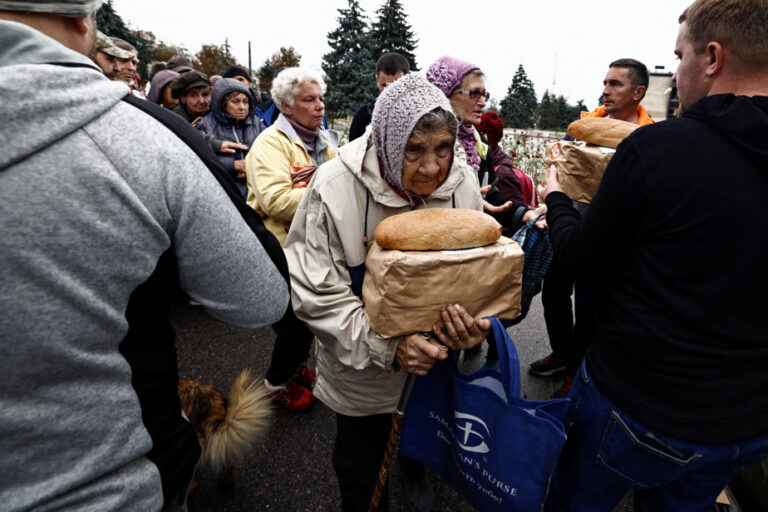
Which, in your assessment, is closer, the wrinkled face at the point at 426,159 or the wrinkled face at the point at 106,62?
the wrinkled face at the point at 426,159

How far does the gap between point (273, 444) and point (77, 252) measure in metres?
2.08

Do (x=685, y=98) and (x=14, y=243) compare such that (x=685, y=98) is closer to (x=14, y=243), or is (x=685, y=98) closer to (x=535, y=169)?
(x=14, y=243)

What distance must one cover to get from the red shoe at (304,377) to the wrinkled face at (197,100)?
3.15m

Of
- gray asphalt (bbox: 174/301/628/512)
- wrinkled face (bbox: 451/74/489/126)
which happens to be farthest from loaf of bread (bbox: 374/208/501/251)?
wrinkled face (bbox: 451/74/489/126)

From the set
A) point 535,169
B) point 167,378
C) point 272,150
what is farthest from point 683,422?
point 535,169

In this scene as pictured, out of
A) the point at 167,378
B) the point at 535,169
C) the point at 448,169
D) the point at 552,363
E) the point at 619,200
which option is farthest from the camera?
the point at 535,169

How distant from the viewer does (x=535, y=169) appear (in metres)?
8.64

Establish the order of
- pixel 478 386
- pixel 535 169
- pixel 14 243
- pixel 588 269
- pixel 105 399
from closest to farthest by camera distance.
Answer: pixel 14 243 → pixel 105 399 → pixel 478 386 → pixel 588 269 → pixel 535 169

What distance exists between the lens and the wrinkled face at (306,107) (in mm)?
2811

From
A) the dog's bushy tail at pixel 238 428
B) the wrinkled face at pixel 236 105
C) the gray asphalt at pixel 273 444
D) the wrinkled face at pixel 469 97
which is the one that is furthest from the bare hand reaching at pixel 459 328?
the wrinkled face at pixel 236 105

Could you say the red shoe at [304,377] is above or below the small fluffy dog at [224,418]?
below

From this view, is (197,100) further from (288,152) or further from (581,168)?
(581,168)

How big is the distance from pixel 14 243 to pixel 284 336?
2.07 metres

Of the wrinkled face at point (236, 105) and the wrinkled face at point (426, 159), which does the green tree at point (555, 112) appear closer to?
the wrinkled face at point (236, 105)
